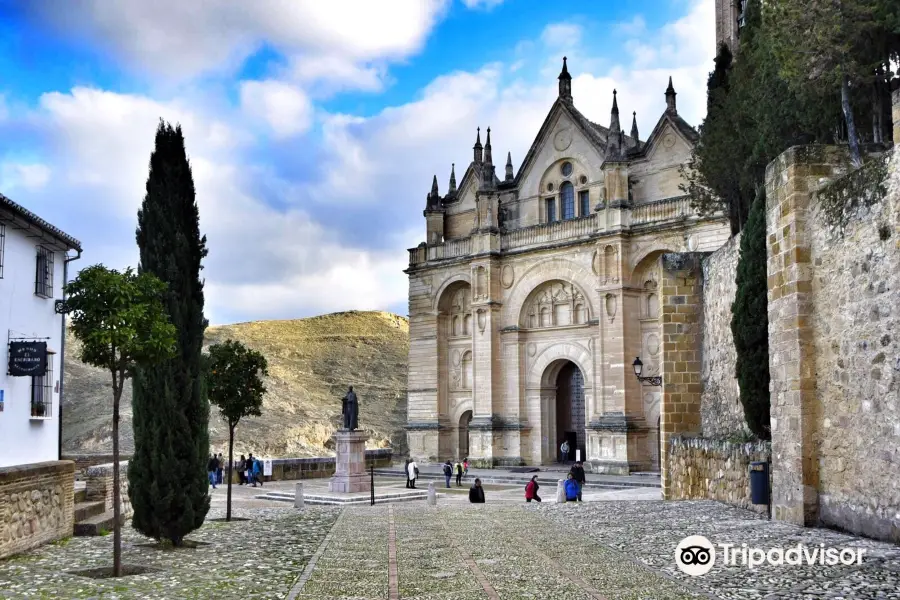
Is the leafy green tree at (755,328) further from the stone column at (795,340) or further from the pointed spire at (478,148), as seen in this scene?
the pointed spire at (478,148)

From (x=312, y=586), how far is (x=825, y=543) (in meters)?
6.72

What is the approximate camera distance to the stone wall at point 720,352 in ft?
65.1

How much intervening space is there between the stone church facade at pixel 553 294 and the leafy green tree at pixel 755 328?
19.1m

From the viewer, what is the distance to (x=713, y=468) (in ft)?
63.5

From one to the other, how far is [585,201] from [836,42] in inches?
1039

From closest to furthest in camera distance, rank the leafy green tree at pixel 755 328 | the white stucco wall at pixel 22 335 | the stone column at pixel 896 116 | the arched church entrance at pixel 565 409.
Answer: the stone column at pixel 896 116 → the white stucco wall at pixel 22 335 → the leafy green tree at pixel 755 328 → the arched church entrance at pixel 565 409

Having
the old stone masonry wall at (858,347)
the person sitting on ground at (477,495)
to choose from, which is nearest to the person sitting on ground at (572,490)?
the person sitting on ground at (477,495)

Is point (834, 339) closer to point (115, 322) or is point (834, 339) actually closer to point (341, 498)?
point (115, 322)

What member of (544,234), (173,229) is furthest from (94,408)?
(173,229)

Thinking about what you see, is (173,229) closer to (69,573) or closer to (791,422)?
(69,573)

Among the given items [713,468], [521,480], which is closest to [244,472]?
[521,480]

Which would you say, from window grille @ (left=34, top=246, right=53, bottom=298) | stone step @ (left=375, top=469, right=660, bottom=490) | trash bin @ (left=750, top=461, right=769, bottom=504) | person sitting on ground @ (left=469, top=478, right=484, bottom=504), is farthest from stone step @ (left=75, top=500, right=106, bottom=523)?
stone step @ (left=375, top=469, right=660, bottom=490)

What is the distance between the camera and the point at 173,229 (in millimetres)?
14602

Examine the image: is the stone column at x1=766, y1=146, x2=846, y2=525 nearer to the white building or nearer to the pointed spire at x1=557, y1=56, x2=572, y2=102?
the white building
